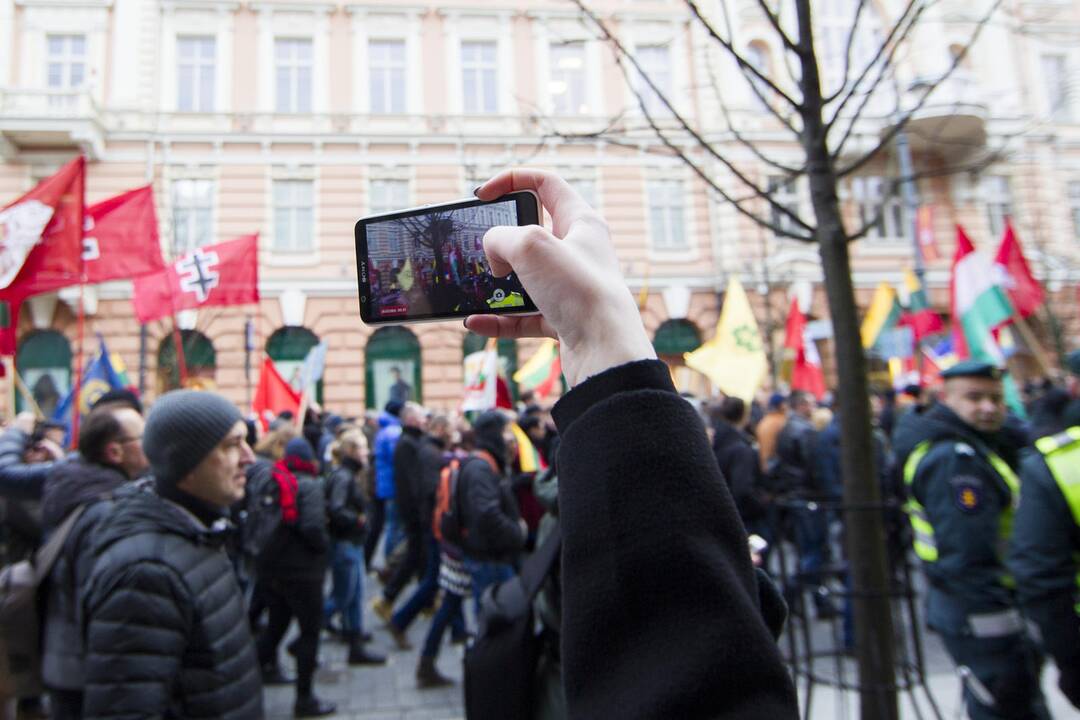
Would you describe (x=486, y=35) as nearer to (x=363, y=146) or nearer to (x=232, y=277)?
(x=363, y=146)

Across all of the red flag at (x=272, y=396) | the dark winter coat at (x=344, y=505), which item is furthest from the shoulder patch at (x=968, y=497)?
the red flag at (x=272, y=396)

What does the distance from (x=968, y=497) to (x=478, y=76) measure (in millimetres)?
18563

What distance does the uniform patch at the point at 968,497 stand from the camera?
3.29m

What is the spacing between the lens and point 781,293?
19.3 metres

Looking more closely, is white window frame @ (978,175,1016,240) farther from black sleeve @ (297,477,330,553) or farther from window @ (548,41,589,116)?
black sleeve @ (297,477,330,553)

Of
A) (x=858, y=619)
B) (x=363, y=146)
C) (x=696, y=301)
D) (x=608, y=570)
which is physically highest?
(x=363, y=146)

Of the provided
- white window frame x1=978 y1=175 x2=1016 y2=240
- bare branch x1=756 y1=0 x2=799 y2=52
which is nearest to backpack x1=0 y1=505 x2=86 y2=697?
bare branch x1=756 y1=0 x2=799 y2=52

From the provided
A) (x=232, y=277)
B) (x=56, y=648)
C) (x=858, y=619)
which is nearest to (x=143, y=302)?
(x=232, y=277)

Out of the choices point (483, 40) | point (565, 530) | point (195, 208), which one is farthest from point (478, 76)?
point (565, 530)

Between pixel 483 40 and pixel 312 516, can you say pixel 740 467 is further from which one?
pixel 483 40

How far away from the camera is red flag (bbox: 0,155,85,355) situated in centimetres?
555

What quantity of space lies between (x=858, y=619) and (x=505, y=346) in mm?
16103

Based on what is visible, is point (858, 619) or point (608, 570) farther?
point (858, 619)

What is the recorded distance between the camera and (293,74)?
62.0ft
